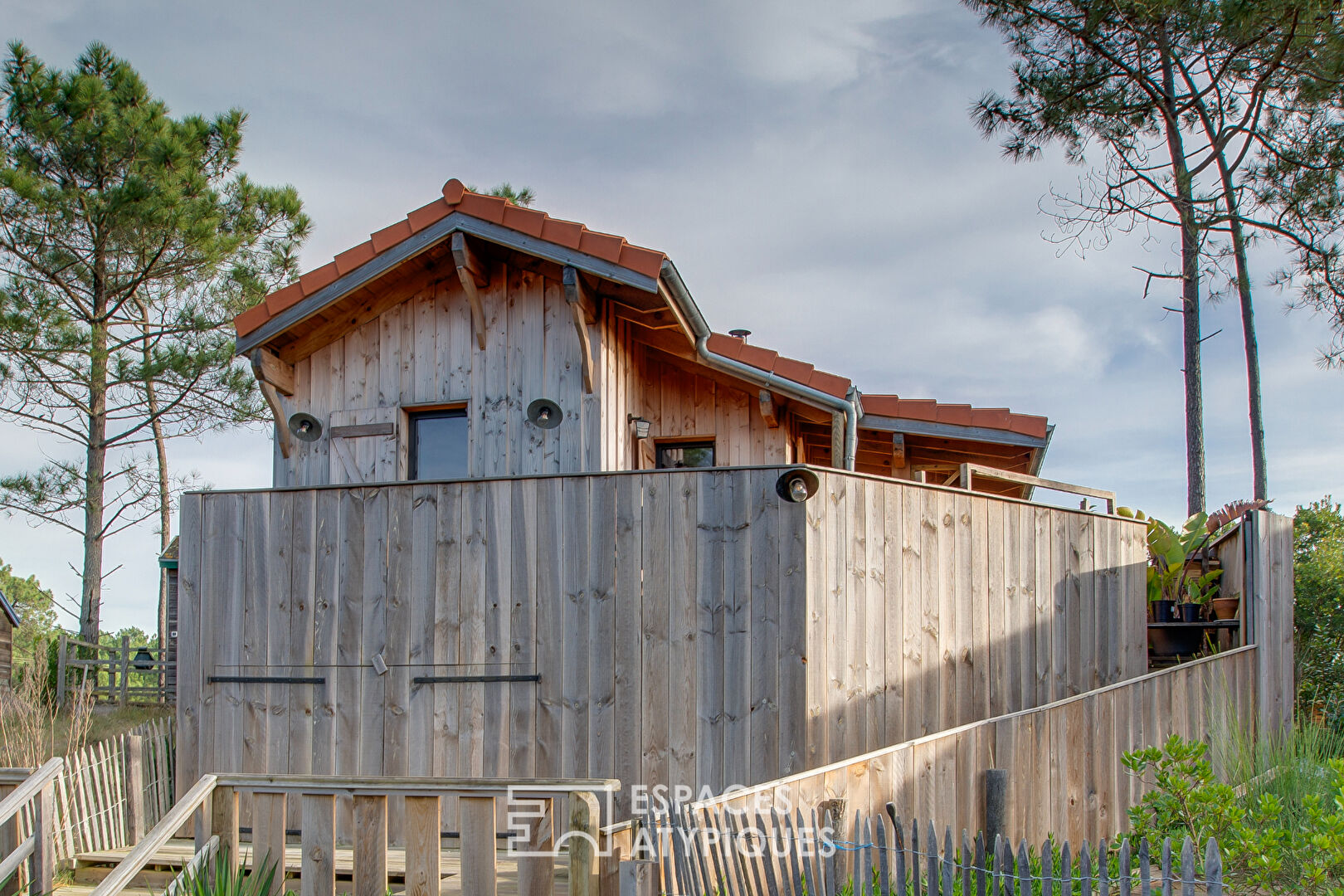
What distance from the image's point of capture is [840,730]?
7.32 meters

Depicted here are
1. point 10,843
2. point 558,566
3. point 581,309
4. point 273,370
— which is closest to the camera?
point 10,843

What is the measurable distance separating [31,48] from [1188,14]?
818 inches

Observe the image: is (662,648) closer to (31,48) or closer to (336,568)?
(336,568)

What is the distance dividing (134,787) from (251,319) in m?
4.29

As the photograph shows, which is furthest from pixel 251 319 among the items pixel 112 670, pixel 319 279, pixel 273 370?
pixel 112 670

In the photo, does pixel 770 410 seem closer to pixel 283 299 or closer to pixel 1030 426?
pixel 1030 426

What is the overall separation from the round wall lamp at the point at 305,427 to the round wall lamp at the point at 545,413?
2279 mm

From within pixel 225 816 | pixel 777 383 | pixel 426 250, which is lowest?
pixel 225 816

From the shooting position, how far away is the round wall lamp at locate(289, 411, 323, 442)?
10.6 m

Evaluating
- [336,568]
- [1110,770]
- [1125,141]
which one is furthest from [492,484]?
[1125,141]

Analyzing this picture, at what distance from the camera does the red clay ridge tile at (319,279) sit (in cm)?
993

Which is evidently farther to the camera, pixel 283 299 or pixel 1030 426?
pixel 1030 426

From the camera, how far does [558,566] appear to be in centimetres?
774

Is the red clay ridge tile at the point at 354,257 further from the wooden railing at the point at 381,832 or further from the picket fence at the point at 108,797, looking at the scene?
the wooden railing at the point at 381,832
